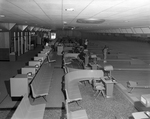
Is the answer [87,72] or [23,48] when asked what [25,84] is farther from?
[23,48]

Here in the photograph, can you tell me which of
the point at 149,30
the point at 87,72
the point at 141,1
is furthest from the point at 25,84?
the point at 149,30

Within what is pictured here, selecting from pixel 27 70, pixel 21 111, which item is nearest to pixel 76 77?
pixel 27 70

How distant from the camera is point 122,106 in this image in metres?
6.62

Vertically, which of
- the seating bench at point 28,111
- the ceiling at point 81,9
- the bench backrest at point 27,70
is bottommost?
the seating bench at point 28,111

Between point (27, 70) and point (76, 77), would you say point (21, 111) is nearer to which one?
point (27, 70)

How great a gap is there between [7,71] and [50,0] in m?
9.42

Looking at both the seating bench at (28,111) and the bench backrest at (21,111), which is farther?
the seating bench at (28,111)

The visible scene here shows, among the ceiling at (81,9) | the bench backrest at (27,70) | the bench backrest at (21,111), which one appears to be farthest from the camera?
the bench backrest at (27,70)

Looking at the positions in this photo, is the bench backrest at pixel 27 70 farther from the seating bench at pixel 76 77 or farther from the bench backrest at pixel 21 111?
the bench backrest at pixel 21 111

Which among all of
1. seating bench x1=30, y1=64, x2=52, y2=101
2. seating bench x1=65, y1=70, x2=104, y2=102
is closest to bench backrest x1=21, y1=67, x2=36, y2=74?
seating bench x1=30, y1=64, x2=52, y2=101

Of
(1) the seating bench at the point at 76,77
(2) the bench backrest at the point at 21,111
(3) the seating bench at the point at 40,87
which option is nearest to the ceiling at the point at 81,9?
(2) the bench backrest at the point at 21,111

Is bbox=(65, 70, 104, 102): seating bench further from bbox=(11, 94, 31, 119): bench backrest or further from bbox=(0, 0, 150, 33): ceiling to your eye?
bbox=(0, 0, 150, 33): ceiling

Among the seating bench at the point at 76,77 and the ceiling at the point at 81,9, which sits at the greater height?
the ceiling at the point at 81,9

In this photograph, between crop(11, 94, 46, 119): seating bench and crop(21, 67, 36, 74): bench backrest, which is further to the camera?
crop(21, 67, 36, 74): bench backrest
